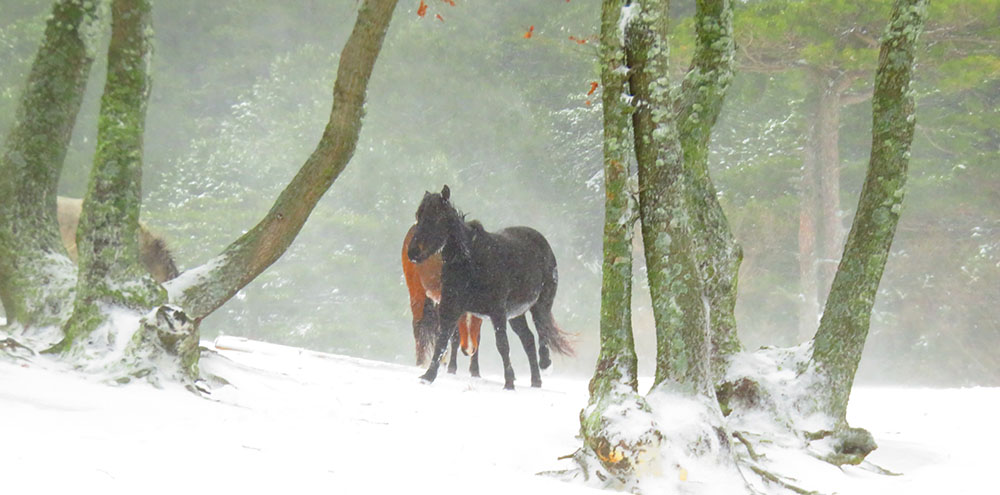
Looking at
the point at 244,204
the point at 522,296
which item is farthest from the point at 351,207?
the point at 522,296

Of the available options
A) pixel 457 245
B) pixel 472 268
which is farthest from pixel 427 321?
pixel 457 245

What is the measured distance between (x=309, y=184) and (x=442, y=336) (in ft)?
7.82

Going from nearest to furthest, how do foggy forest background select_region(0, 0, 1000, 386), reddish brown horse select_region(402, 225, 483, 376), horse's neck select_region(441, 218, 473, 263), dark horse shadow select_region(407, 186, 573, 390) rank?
dark horse shadow select_region(407, 186, 573, 390) → horse's neck select_region(441, 218, 473, 263) → reddish brown horse select_region(402, 225, 483, 376) → foggy forest background select_region(0, 0, 1000, 386)

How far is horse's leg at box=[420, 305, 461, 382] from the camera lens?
775 centimetres

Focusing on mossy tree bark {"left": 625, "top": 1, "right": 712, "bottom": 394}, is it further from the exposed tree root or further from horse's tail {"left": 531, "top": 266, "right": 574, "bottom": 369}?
horse's tail {"left": 531, "top": 266, "right": 574, "bottom": 369}

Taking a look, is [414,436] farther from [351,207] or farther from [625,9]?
[351,207]

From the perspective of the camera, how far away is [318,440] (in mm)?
4305

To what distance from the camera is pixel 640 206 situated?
15.8 feet

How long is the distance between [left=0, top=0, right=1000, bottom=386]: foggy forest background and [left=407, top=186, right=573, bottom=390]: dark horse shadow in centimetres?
1343

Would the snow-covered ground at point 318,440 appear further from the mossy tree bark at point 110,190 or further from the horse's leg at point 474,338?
the horse's leg at point 474,338

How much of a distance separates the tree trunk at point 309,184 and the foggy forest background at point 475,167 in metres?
15.6

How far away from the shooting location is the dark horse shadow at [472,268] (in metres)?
7.80

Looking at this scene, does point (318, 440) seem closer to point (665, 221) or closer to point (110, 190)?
point (665, 221)

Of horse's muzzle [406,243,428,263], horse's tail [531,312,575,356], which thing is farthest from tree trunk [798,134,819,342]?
horse's muzzle [406,243,428,263]
